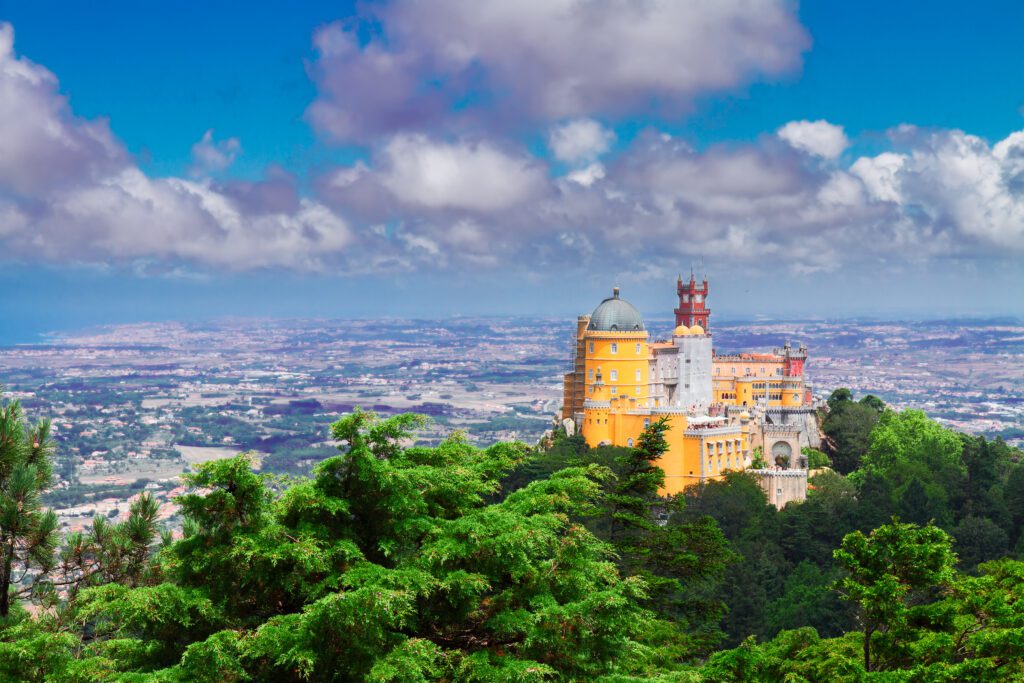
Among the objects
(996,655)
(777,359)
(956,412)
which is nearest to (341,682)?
(996,655)

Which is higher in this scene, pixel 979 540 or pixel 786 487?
pixel 786 487

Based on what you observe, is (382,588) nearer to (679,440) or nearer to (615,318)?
(679,440)

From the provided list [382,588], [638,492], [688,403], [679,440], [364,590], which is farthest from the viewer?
[688,403]

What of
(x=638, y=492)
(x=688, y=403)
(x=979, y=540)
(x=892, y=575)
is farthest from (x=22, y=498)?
(x=688, y=403)

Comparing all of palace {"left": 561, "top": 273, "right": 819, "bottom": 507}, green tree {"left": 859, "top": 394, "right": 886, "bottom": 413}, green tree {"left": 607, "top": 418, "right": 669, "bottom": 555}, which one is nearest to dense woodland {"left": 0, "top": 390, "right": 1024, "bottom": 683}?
green tree {"left": 607, "top": 418, "right": 669, "bottom": 555}

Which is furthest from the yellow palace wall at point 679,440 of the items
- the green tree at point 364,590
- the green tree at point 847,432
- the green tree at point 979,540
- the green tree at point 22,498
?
the green tree at point 22,498

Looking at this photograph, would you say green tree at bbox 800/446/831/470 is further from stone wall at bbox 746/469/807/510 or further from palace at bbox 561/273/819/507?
stone wall at bbox 746/469/807/510

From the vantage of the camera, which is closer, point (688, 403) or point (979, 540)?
point (979, 540)

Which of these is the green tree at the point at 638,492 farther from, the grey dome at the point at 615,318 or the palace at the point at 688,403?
the grey dome at the point at 615,318
